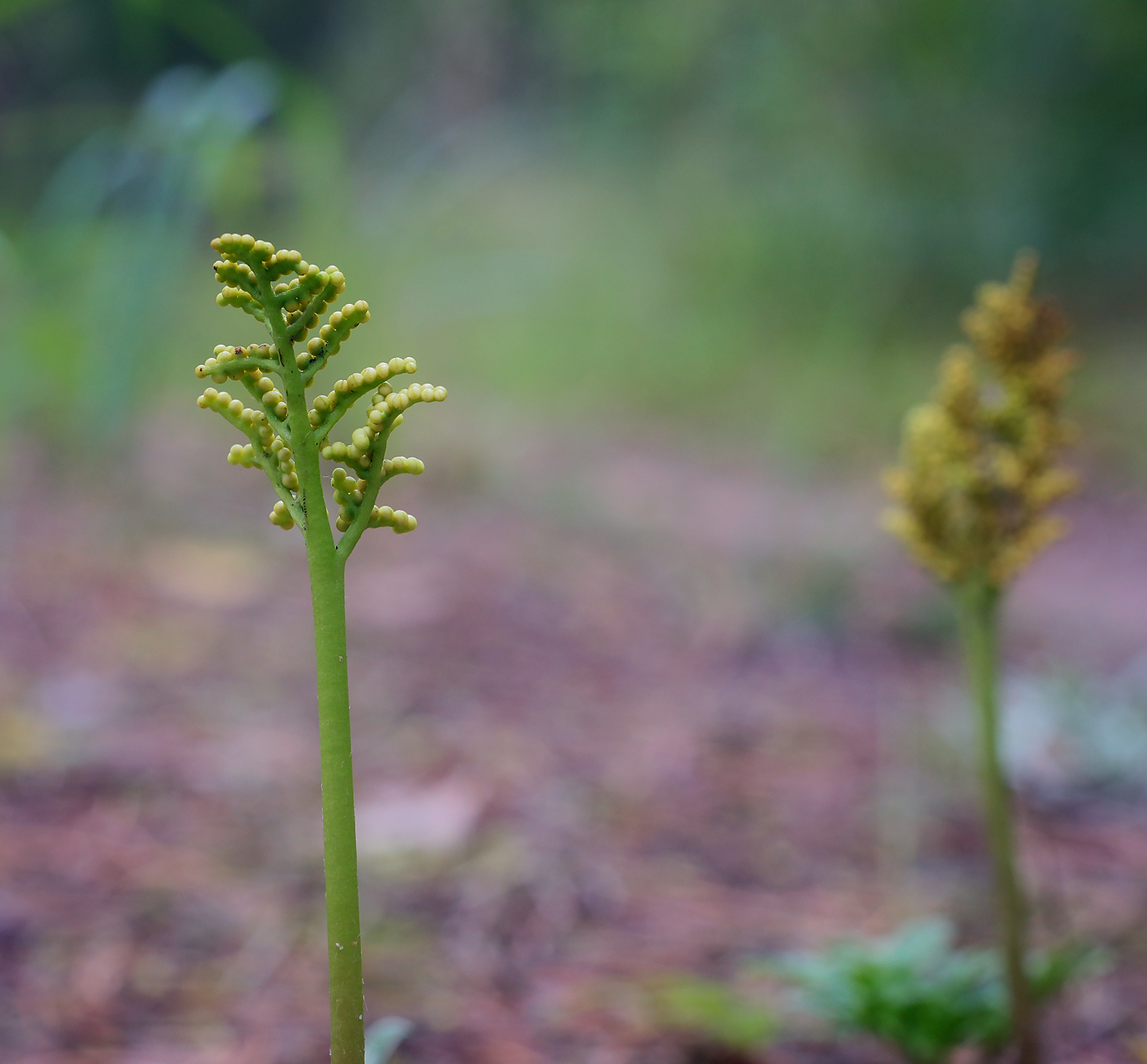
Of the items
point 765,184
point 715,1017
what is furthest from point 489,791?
point 765,184

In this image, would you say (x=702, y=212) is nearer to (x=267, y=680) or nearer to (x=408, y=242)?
(x=408, y=242)

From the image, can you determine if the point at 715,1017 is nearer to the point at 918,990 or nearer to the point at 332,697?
the point at 918,990

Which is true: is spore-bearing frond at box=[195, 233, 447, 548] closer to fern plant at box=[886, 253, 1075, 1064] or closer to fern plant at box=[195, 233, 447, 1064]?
fern plant at box=[195, 233, 447, 1064]

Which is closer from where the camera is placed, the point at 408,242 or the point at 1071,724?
the point at 1071,724

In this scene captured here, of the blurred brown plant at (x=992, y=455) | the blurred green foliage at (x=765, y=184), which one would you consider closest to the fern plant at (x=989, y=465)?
the blurred brown plant at (x=992, y=455)

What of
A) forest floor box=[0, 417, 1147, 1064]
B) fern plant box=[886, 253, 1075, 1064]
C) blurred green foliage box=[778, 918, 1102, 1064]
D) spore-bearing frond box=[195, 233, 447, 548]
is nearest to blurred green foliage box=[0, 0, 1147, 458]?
forest floor box=[0, 417, 1147, 1064]

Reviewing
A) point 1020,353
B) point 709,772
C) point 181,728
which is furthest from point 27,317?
point 1020,353
